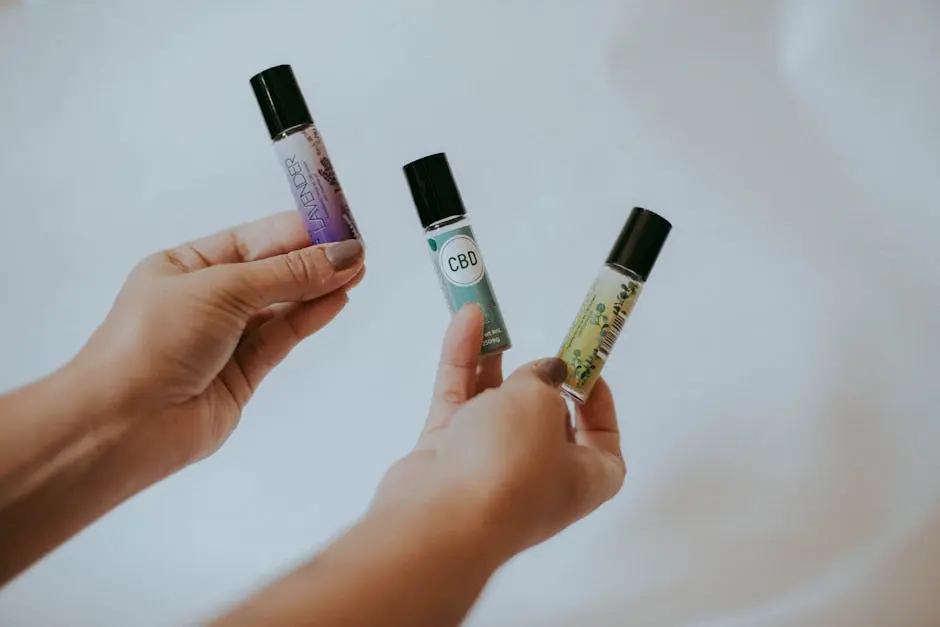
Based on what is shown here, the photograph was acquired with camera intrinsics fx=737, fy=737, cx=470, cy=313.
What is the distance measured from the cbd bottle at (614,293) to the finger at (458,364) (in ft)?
0.27

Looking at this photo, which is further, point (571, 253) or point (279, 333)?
point (571, 253)

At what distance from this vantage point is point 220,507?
2.90 ft

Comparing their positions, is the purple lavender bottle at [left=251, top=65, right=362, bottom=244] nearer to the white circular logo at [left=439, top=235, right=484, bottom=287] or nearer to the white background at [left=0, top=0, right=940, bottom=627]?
the white circular logo at [left=439, top=235, right=484, bottom=287]

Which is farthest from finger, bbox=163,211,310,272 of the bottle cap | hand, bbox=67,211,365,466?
the bottle cap

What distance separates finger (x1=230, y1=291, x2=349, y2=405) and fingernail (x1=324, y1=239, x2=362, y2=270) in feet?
0.27

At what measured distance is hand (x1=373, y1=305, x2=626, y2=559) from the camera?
0.49m

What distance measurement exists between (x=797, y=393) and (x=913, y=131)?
33 centimetres

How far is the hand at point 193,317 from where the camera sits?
583 millimetres

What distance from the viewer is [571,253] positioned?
0.90 m

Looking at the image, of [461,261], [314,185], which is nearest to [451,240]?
[461,261]

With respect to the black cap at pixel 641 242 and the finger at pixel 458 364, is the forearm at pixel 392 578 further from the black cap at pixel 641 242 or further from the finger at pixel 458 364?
the black cap at pixel 641 242

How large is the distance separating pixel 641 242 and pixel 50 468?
0.50 meters

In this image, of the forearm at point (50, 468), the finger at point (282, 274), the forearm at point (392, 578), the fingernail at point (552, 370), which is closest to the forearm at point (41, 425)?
the forearm at point (50, 468)

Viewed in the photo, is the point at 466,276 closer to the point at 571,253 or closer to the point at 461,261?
the point at 461,261
